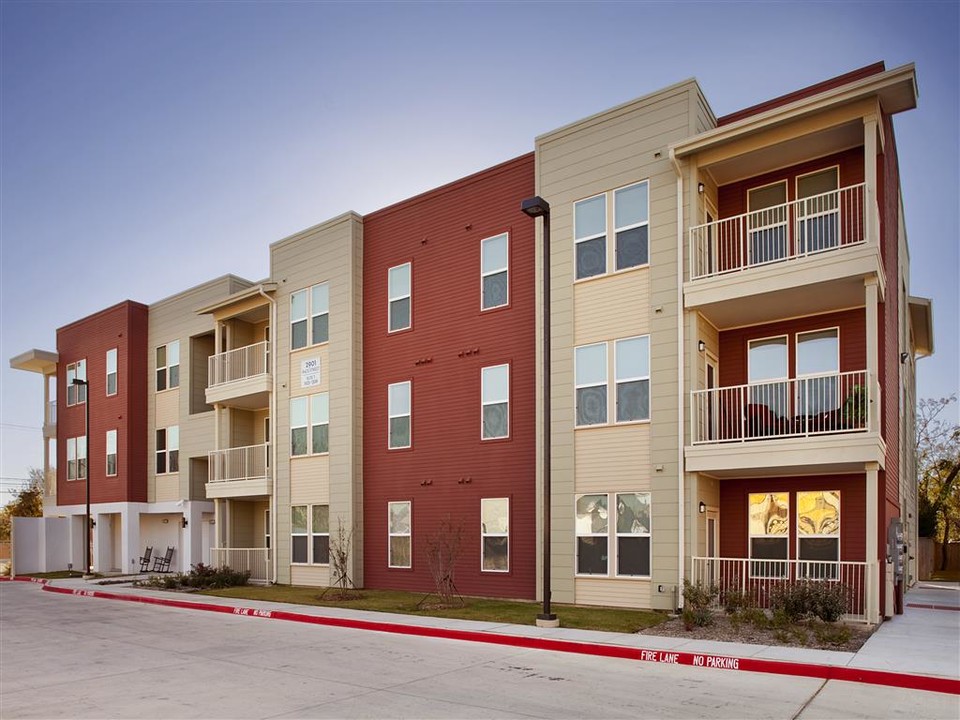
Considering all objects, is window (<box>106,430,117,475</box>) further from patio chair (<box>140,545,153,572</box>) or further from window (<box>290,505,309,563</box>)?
window (<box>290,505,309,563</box>)

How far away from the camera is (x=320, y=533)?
24578 millimetres

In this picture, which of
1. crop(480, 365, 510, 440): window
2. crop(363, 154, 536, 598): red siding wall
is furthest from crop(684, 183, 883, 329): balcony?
crop(480, 365, 510, 440): window

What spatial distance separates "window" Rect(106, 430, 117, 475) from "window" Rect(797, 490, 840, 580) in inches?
1167

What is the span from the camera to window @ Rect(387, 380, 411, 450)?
22766mm

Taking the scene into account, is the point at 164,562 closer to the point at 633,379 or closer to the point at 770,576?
the point at 633,379

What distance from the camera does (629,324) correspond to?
17.8 metres

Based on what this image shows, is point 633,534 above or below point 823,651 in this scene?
above

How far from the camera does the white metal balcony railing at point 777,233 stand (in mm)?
16094

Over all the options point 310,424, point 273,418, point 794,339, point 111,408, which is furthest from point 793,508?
point 111,408

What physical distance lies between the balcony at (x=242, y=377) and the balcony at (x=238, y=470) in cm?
175

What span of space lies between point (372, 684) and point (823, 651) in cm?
666

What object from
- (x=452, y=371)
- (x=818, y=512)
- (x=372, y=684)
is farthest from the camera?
(x=452, y=371)

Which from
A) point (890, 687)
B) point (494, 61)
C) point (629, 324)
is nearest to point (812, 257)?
point (629, 324)

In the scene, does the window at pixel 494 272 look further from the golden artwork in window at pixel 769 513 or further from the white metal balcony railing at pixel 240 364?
the white metal balcony railing at pixel 240 364
